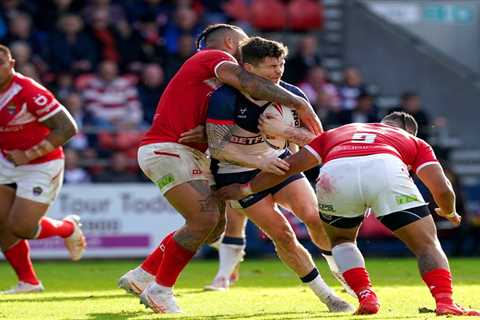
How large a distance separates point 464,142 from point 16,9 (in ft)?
28.1

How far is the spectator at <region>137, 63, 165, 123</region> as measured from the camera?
19703mm

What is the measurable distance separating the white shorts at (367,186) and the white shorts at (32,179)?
4.03 metres

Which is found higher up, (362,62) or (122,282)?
(122,282)

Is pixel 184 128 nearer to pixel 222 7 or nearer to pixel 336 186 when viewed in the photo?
pixel 336 186

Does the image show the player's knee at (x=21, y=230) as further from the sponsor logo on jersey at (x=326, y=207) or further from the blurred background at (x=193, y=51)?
the blurred background at (x=193, y=51)

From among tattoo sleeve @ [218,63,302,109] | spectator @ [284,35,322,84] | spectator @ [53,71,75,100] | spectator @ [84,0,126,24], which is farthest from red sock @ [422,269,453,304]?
spectator @ [84,0,126,24]

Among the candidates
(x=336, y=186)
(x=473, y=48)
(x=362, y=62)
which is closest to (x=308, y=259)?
(x=336, y=186)

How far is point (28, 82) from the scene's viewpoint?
39.4ft

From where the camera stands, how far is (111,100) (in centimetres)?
1945

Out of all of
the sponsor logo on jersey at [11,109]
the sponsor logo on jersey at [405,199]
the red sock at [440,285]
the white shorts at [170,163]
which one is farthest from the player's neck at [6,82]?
the red sock at [440,285]

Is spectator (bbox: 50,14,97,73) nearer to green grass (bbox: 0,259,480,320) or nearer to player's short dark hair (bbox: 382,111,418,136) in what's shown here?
green grass (bbox: 0,259,480,320)

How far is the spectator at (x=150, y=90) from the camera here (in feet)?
64.6

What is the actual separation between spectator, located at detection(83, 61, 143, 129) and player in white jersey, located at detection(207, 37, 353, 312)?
923cm

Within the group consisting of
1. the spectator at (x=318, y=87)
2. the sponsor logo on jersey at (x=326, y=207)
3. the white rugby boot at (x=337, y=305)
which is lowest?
the spectator at (x=318, y=87)
